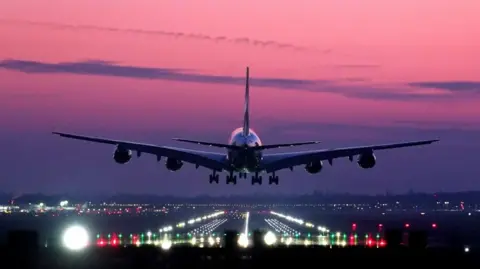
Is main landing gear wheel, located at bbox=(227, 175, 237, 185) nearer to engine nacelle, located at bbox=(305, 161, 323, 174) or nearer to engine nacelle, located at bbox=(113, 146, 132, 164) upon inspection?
engine nacelle, located at bbox=(305, 161, 323, 174)

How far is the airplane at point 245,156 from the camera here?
380ft

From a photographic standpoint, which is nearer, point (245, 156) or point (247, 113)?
point (245, 156)

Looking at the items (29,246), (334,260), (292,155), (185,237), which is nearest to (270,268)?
(334,260)

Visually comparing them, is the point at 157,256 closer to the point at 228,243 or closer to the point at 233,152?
the point at 228,243

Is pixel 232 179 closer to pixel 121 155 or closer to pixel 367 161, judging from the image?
pixel 121 155

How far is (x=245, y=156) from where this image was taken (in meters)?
115

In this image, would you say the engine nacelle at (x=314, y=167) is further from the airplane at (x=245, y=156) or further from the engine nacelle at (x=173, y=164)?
the engine nacelle at (x=173, y=164)

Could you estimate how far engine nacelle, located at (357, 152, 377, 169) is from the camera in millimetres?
121625

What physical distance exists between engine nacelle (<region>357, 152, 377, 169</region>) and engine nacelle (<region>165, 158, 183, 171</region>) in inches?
766

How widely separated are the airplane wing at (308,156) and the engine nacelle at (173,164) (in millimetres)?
9158

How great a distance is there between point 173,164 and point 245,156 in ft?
35.7

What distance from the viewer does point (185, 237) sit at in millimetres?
115312

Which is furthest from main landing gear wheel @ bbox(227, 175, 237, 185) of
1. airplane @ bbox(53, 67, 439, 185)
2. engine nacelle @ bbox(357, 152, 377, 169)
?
engine nacelle @ bbox(357, 152, 377, 169)

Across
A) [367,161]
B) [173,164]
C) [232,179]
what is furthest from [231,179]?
[367,161]
